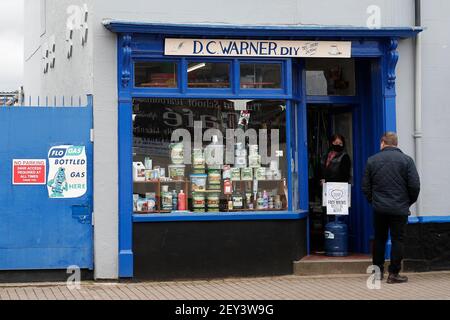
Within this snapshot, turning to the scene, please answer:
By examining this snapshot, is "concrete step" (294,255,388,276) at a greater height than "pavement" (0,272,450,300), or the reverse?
"concrete step" (294,255,388,276)

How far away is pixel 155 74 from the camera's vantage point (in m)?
10.2

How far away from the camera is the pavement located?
8797mm

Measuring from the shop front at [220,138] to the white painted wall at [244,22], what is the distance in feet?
0.52

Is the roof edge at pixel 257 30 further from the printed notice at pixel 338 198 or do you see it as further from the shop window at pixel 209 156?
the printed notice at pixel 338 198

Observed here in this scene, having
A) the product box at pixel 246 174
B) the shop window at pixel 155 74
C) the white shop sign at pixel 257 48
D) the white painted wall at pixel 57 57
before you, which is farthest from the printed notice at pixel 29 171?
the product box at pixel 246 174

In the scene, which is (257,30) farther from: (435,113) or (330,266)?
(330,266)

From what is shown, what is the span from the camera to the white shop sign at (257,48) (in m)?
10.1

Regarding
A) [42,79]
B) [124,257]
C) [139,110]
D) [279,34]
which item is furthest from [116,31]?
[42,79]

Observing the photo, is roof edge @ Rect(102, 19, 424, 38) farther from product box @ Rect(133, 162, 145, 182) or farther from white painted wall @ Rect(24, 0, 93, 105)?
product box @ Rect(133, 162, 145, 182)

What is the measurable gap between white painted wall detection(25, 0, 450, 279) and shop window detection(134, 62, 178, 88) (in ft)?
1.18

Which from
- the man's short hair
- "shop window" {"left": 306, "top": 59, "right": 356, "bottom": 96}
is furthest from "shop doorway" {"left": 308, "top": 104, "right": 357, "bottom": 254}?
the man's short hair

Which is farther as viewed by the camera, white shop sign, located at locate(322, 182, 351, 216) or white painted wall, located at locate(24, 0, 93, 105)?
white shop sign, located at locate(322, 182, 351, 216)

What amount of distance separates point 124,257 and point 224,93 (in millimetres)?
2632

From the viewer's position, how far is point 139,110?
1009 cm
